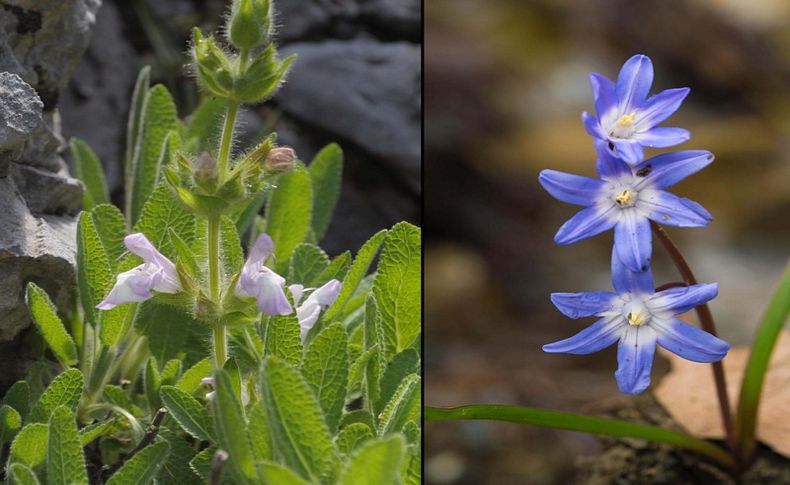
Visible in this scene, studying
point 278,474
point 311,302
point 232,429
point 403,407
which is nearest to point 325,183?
point 311,302

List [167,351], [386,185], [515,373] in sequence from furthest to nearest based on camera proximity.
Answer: [386,185]
[515,373]
[167,351]

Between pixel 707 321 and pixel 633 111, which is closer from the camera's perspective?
pixel 633 111

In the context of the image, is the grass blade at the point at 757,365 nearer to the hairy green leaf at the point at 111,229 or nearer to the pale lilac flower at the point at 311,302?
the pale lilac flower at the point at 311,302

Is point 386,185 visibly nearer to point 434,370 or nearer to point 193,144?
point 434,370

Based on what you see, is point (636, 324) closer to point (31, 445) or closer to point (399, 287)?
point (399, 287)

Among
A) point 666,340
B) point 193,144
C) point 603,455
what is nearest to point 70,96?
point 193,144

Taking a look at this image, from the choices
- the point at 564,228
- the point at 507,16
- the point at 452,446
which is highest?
the point at 507,16

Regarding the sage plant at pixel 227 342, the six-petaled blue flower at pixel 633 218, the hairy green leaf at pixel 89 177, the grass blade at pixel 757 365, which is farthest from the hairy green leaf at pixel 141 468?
the grass blade at pixel 757 365
